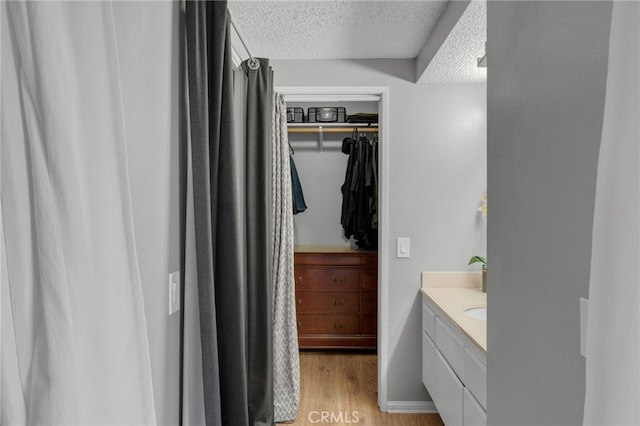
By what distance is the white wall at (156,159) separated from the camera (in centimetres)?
92

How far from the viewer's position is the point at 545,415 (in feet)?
2.80

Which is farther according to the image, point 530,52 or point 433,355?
point 433,355

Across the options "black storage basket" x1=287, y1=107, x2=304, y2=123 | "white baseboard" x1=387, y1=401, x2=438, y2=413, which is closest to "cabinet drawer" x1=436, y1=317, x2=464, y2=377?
"white baseboard" x1=387, y1=401, x2=438, y2=413

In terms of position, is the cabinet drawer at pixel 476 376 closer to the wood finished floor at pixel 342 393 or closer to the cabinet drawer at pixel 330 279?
the wood finished floor at pixel 342 393

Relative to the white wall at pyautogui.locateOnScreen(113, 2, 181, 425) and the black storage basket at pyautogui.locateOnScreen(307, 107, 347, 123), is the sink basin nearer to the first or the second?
the white wall at pyautogui.locateOnScreen(113, 2, 181, 425)

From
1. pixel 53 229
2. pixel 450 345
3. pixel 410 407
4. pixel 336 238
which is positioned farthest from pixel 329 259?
pixel 53 229

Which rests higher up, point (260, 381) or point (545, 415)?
point (545, 415)

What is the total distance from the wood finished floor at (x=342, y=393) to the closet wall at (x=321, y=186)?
3.88 feet

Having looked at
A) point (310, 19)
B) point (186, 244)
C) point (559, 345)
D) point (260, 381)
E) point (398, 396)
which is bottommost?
point (398, 396)

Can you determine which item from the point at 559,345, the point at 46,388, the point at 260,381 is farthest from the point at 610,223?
the point at 260,381

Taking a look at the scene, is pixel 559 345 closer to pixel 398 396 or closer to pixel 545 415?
pixel 545 415

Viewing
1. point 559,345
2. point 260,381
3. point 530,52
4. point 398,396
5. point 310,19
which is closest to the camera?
point 559,345

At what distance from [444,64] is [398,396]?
6.84 feet

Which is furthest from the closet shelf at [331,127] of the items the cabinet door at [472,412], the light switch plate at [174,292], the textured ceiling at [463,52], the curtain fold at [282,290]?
the light switch plate at [174,292]
